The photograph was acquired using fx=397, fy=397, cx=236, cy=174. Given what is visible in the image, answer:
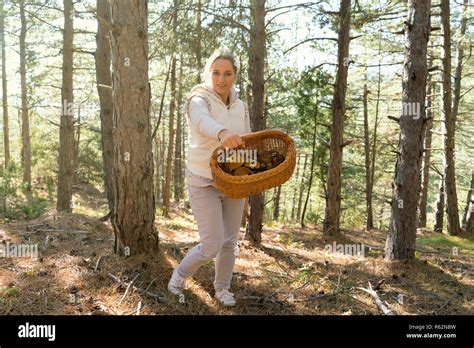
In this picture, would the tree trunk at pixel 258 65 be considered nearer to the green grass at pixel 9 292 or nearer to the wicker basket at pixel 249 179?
the wicker basket at pixel 249 179

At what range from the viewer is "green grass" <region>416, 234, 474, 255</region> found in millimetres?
9894

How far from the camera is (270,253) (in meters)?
7.06

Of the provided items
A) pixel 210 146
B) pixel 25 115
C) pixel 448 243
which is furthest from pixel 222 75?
pixel 25 115

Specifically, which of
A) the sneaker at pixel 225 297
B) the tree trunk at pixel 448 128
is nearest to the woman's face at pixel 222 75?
the sneaker at pixel 225 297

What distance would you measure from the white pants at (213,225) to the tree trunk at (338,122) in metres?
6.73

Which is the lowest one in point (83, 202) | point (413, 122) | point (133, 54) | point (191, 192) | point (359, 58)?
point (83, 202)

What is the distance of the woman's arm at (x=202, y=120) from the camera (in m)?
3.31

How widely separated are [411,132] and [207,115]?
394cm

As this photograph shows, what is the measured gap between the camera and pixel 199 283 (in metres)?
4.57

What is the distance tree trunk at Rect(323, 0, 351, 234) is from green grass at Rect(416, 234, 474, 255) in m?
2.37
